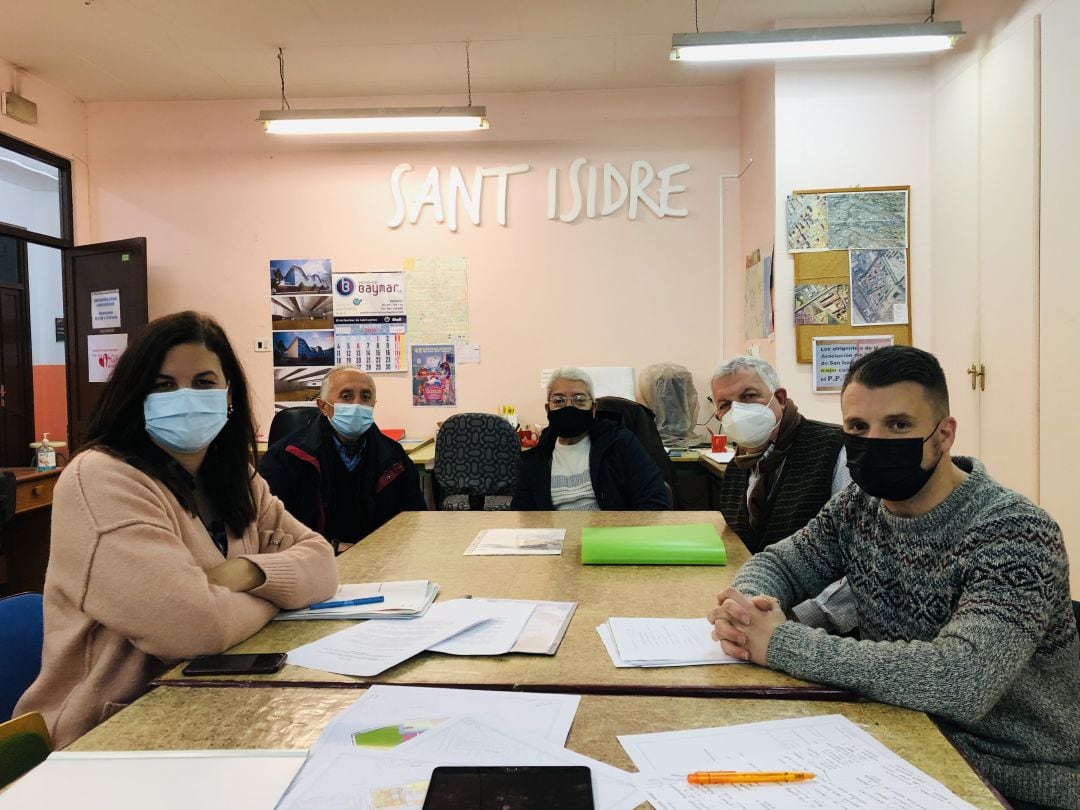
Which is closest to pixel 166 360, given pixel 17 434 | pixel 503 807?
pixel 503 807

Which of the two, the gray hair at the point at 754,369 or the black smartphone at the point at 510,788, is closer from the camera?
the black smartphone at the point at 510,788

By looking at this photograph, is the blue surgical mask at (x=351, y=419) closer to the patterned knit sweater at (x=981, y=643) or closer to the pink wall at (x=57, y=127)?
the patterned knit sweater at (x=981, y=643)

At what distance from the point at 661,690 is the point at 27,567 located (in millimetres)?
4102

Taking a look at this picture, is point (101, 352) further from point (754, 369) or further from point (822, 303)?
point (822, 303)

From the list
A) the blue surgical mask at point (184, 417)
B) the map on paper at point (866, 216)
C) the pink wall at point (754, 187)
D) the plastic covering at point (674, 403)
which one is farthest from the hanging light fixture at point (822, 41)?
the blue surgical mask at point (184, 417)

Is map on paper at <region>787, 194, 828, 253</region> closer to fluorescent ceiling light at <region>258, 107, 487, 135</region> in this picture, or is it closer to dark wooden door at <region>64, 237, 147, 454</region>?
fluorescent ceiling light at <region>258, 107, 487, 135</region>

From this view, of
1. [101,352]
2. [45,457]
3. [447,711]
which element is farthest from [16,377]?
[447,711]

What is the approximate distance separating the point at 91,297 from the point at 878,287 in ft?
17.4

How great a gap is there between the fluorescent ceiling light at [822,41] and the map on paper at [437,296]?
2.23 meters

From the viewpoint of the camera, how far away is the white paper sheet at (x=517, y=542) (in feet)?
6.32

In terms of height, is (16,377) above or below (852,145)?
below

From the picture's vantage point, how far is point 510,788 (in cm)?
78

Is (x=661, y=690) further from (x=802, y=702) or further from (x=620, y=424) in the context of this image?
(x=620, y=424)

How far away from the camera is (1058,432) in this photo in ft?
9.25
